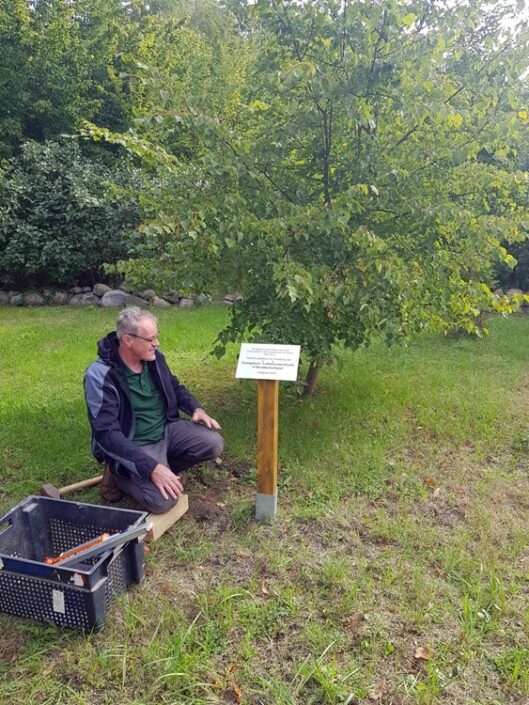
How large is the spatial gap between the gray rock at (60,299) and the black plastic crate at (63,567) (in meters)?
8.10

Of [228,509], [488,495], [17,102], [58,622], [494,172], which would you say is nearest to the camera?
[58,622]

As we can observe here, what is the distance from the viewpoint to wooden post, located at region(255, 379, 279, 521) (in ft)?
9.66

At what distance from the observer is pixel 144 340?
3.02 m

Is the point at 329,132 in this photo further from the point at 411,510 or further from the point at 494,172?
the point at 411,510

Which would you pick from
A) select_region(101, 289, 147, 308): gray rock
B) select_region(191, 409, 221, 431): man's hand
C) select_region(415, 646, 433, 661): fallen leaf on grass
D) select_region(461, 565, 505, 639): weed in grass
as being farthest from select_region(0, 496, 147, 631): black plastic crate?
select_region(101, 289, 147, 308): gray rock

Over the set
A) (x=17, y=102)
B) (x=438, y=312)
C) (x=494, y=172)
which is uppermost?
(x=17, y=102)

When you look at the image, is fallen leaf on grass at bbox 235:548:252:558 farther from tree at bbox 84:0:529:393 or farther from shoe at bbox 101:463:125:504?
tree at bbox 84:0:529:393

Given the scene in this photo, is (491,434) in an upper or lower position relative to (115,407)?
lower

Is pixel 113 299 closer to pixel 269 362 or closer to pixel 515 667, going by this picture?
pixel 269 362

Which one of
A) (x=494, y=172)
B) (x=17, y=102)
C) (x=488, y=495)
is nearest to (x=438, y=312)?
(x=494, y=172)

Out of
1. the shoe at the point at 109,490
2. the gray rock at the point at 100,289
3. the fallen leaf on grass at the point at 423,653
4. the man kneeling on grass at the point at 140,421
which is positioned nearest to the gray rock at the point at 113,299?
the gray rock at the point at 100,289

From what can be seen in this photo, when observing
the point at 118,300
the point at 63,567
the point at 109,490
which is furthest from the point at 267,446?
the point at 118,300

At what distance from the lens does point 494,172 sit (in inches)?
147

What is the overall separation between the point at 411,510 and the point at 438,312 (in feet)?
5.14
